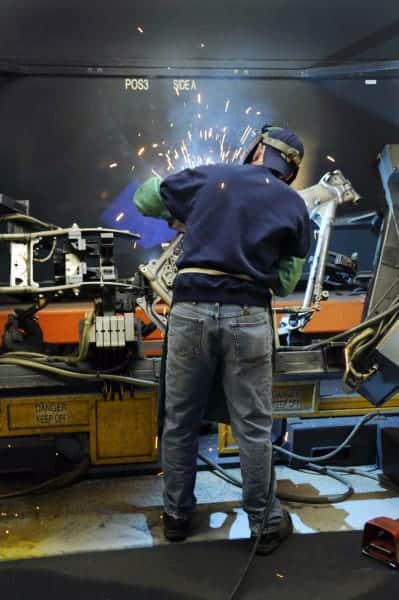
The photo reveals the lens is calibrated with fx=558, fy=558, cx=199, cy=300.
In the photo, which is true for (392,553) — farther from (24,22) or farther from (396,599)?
(24,22)

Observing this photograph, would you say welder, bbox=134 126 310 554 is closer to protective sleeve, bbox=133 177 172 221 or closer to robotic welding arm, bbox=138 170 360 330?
protective sleeve, bbox=133 177 172 221

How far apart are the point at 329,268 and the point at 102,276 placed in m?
1.36

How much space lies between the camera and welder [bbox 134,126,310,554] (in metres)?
2.43

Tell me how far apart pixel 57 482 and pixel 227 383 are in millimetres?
1324

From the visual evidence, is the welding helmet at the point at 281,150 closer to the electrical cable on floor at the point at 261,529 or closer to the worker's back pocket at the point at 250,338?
the worker's back pocket at the point at 250,338

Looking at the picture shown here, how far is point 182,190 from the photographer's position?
100 inches

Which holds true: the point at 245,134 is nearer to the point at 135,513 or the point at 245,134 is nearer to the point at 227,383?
the point at 227,383

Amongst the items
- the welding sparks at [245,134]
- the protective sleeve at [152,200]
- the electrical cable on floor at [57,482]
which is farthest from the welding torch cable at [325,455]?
the welding sparks at [245,134]

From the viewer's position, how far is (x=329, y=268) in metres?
3.37

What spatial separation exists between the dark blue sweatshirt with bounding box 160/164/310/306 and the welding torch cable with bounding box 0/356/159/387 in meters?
0.62

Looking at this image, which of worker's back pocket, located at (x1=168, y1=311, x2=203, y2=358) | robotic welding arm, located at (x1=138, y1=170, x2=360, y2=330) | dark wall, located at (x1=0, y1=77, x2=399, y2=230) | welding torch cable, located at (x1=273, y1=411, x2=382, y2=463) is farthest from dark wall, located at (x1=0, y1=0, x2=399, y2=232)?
worker's back pocket, located at (x1=168, y1=311, x2=203, y2=358)

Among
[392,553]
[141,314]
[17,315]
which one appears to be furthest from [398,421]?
[17,315]

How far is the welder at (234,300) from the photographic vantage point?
2434mm

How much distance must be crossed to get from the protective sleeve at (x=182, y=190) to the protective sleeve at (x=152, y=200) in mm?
86
